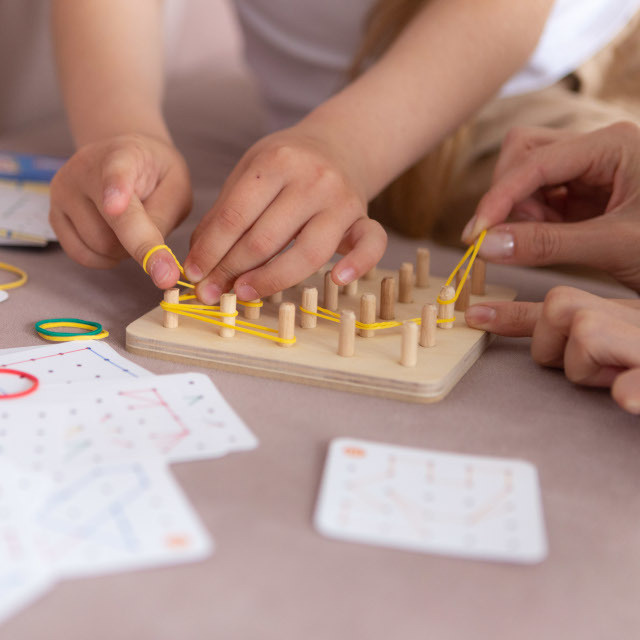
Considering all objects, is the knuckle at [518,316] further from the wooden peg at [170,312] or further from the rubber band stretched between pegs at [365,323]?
the wooden peg at [170,312]

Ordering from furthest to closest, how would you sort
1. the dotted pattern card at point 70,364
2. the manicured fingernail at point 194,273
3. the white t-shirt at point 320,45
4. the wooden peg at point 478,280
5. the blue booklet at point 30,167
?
the white t-shirt at point 320,45
the blue booklet at point 30,167
the wooden peg at point 478,280
the manicured fingernail at point 194,273
the dotted pattern card at point 70,364

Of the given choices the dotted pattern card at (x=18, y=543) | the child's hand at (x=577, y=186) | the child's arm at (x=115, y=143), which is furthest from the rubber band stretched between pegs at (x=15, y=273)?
the child's hand at (x=577, y=186)

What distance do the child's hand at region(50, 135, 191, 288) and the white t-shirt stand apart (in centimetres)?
56

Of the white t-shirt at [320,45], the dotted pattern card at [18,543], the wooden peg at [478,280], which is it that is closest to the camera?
the dotted pattern card at [18,543]

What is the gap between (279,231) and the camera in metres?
0.73

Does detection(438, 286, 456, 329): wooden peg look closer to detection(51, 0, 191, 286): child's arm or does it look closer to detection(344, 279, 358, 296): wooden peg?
detection(344, 279, 358, 296): wooden peg

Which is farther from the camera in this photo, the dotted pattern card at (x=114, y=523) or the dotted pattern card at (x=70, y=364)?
the dotted pattern card at (x=70, y=364)

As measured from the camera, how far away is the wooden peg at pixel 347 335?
0.65 meters

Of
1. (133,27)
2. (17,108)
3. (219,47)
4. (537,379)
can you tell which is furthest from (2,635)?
A: (219,47)

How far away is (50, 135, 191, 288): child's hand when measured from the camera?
0.73m

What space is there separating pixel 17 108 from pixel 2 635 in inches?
59.7

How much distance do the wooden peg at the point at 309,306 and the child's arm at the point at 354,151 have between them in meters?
0.02

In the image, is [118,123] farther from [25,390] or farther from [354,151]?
[25,390]

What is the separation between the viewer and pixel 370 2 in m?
1.36
